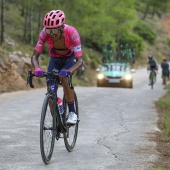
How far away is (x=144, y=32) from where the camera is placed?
72.2 m

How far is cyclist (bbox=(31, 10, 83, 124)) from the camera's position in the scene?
237 inches

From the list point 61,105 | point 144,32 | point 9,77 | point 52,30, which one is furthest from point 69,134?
point 144,32

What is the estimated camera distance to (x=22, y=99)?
15.0 m

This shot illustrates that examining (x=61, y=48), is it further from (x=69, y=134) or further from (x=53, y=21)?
(x=69, y=134)

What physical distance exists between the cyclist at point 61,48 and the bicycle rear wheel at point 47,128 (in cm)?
37

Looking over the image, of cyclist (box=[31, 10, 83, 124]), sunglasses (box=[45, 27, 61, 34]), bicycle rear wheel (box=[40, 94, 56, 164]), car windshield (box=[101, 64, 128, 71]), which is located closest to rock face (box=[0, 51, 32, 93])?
car windshield (box=[101, 64, 128, 71])

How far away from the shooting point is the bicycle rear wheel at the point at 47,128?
5.91m

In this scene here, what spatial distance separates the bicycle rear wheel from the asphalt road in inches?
7.4

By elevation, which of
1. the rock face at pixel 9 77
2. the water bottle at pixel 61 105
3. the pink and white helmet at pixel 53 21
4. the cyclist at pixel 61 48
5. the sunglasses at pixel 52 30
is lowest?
the rock face at pixel 9 77

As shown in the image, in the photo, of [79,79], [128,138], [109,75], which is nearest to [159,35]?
[79,79]

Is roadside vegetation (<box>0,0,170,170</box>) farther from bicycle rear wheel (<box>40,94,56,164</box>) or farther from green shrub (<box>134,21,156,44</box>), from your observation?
bicycle rear wheel (<box>40,94,56,164</box>)

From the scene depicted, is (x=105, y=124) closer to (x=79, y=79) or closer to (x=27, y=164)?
(x=27, y=164)

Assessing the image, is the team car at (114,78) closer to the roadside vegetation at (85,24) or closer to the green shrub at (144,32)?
the roadside vegetation at (85,24)

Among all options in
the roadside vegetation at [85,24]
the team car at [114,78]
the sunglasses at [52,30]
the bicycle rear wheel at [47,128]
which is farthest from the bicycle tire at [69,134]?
the team car at [114,78]
